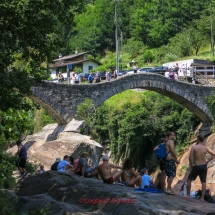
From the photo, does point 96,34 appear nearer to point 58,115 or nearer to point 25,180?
point 58,115

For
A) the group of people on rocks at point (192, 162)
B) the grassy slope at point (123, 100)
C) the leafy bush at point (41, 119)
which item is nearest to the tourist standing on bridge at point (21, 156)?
the group of people on rocks at point (192, 162)

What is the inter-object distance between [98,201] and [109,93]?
21.7 meters

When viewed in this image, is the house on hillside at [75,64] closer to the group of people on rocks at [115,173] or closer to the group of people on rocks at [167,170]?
the group of people on rocks at [115,173]

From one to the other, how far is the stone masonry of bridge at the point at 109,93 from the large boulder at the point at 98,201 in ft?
56.1

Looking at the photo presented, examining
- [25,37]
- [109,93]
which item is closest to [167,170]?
[25,37]

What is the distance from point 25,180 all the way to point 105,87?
18829mm

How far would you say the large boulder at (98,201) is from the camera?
333 inches

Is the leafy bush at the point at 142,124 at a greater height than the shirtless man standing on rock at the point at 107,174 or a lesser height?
greater

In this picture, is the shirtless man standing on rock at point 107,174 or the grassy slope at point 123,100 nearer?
the shirtless man standing on rock at point 107,174

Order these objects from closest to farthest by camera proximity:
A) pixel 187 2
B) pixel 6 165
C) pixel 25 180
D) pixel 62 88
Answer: pixel 6 165 → pixel 25 180 → pixel 62 88 → pixel 187 2

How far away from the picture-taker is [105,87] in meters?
30.5

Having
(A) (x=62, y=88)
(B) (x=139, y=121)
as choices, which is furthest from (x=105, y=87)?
(B) (x=139, y=121)

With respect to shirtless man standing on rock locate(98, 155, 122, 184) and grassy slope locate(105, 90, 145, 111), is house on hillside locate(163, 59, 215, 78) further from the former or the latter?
shirtless man standing on rock locate(98, 155, 122, 184)

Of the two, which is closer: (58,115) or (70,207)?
(70,207)
